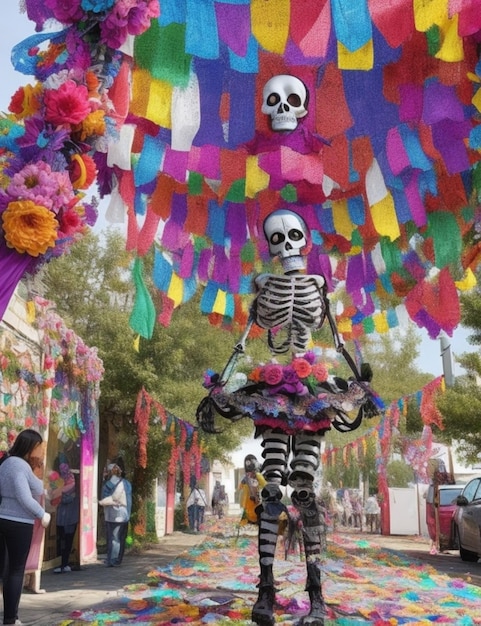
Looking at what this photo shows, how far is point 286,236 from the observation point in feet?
17.6

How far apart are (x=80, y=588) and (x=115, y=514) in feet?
10.7

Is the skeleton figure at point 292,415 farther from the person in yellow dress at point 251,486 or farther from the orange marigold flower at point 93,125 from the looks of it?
the person in yellow dress at point 251,486

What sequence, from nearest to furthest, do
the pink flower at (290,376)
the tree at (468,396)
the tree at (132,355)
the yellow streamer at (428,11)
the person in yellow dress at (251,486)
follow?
the yellow streamer at (428,11), the pink flower at (290,376), the person in yellow dress at (251,486), the tree at (468,396), the tree at (132,355)

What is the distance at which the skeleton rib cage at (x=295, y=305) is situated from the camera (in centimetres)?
533

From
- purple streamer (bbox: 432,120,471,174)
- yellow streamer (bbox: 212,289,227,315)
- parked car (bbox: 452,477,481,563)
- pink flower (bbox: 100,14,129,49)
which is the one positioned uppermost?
purple streamer (bbox: 432,120,471,174)

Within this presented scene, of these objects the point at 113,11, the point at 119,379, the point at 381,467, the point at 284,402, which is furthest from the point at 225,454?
the point at 113,11

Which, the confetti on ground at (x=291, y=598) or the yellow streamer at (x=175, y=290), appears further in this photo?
the yellow streamer at (x=175, y=290)

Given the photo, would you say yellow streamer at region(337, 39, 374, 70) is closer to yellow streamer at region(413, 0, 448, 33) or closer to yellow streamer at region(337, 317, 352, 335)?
yellow streamer at region(413, 0, 448, 33)

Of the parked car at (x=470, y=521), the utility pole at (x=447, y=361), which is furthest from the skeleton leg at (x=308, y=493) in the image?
the utility pole at (x=447, y=361)

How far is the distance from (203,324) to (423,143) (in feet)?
41.0

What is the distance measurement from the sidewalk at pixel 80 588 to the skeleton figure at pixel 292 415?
1.57m

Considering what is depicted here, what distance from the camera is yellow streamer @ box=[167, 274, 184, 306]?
7.14m

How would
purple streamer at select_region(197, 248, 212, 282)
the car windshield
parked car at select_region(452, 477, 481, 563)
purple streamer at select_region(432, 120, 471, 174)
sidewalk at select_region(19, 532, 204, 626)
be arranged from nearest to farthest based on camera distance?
purple streamer at select_region(432, 120, 471, 174) → sidewalk at select_region(19, 532, 204, 626) → purple streamer at select_region(197, 248, 212, 282) → parked car at select_region(452, 477, 481, 563) → the car windshield

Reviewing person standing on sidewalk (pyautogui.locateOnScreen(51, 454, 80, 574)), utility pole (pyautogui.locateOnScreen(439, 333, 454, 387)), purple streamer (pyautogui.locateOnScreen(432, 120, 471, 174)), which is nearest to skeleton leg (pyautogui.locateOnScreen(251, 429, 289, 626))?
purple streamer (pyautogui.locateOnScreen(432, 120, 471, 174))
